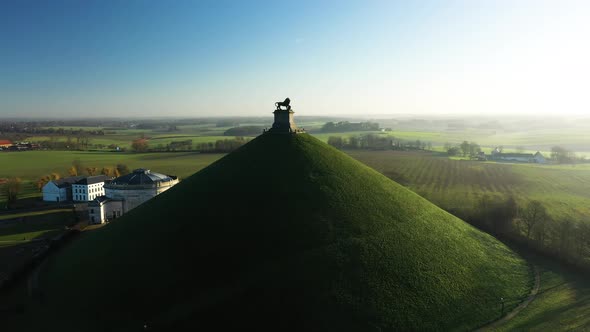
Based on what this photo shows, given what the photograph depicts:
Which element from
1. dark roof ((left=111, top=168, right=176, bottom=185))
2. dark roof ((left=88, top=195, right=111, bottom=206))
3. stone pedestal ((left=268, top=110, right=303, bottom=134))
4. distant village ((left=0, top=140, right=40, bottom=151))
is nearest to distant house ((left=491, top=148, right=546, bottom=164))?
stone pedestal ((left=268, top=110, right=303, bottom=134))

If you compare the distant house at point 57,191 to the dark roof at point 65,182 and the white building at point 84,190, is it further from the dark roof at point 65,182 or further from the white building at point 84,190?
the white building at point 84,190

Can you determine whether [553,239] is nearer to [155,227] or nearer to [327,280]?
[327,280]

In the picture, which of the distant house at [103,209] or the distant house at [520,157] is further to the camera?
the distant house at [520,157]

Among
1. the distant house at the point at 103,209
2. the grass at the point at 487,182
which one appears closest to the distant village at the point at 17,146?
the distant house at the point at 103,209

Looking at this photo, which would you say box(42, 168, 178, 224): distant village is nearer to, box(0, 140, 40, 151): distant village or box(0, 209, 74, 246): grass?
box(0, 209, 74, 246): grass

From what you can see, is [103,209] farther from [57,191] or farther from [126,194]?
[57,191]

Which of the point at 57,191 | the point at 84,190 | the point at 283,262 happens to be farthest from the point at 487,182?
the point at 57,191

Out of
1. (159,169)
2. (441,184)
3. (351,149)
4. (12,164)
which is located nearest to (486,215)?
(441,184)

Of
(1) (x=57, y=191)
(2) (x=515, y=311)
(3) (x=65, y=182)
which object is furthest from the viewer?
(3) (x=65, y=182)
